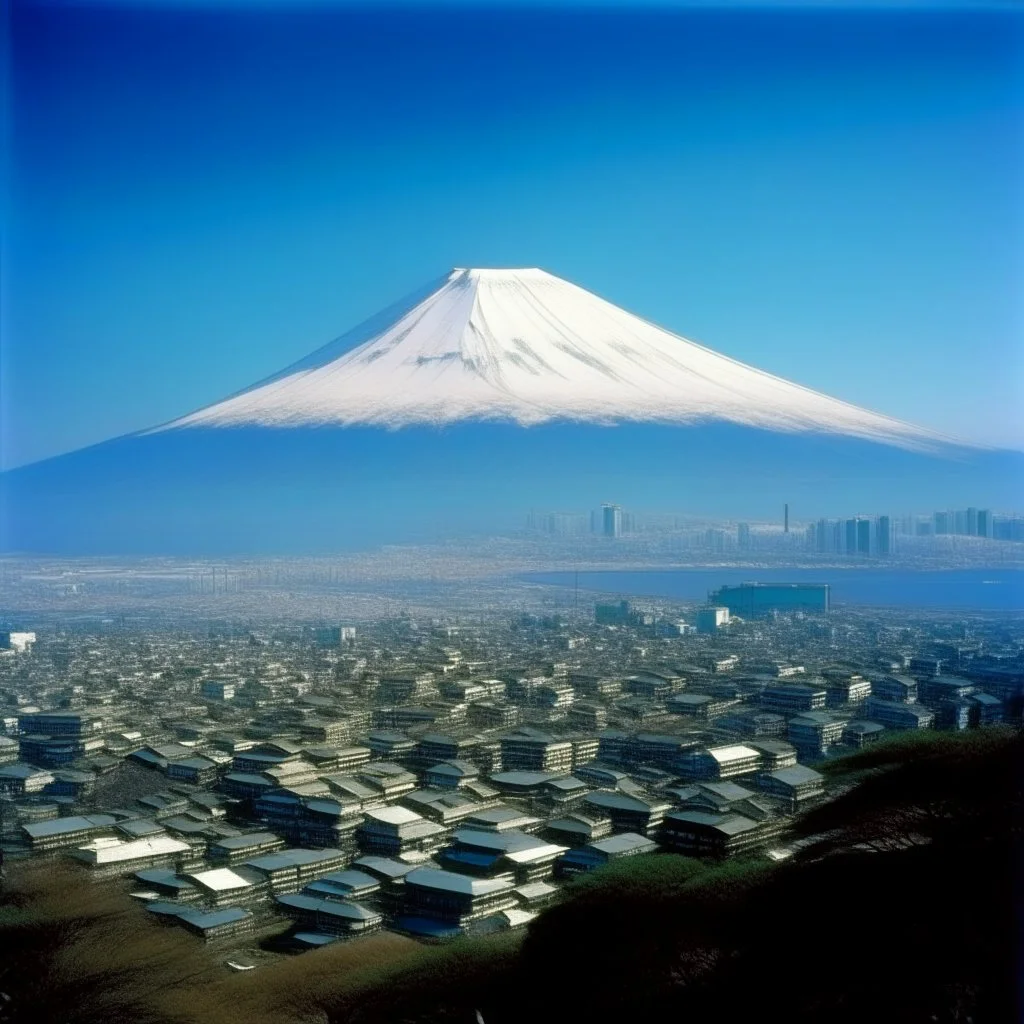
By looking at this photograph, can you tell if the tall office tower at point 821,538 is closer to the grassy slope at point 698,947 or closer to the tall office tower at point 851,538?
the tall office tower at point 851,538

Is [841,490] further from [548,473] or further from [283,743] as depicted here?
[283,743]

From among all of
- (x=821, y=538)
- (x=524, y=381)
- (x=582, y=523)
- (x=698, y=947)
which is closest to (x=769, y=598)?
(x=821, y=538)

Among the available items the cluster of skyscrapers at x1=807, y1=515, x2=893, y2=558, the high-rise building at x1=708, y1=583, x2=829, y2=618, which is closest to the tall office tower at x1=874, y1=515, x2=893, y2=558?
the cluster of skyscrapers at x1=807, y1=515, x2=893, y2=558

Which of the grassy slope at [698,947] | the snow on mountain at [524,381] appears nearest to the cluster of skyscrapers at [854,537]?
→ the snow on mountain at [524,381]

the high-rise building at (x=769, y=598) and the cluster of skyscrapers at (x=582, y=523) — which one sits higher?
the cluster of skyscrapers at (x=582, y=523)

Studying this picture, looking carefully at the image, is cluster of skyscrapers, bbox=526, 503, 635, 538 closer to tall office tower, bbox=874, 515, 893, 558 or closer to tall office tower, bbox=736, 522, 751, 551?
tall office tower, bbox=736, 522, 751, 551

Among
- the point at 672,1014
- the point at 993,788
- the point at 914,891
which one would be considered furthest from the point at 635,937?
the point at 993,788
